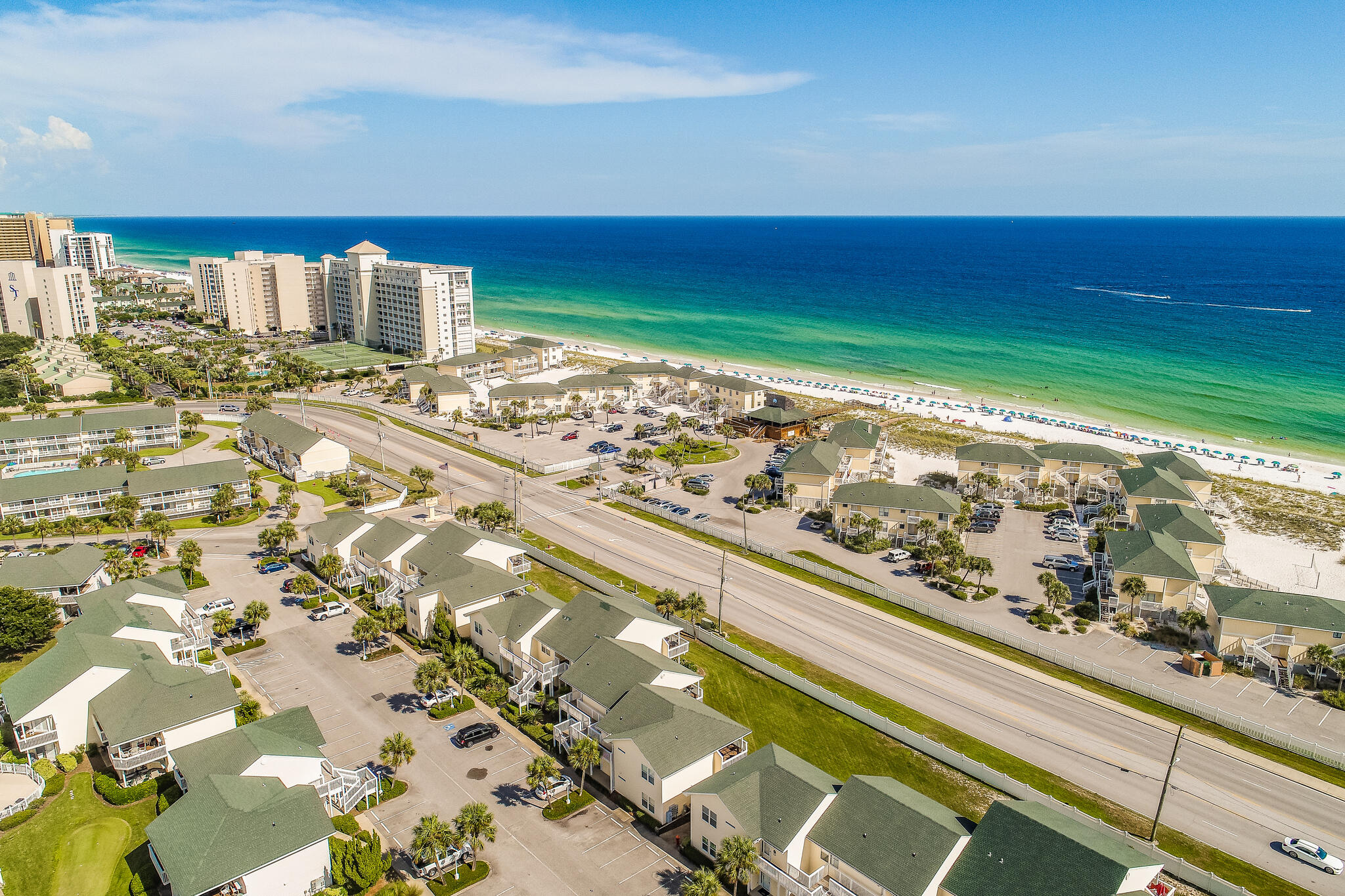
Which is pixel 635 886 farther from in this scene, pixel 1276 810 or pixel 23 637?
pixel 23 637

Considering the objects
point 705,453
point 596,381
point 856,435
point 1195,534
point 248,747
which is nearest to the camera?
point 248,747

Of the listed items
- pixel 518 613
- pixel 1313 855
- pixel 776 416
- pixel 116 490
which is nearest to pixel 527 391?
pixel 776 416

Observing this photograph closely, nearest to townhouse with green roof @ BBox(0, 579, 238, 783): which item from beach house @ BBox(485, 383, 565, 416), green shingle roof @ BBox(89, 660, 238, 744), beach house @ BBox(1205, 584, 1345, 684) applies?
green shingle roof @ BBox(89, 660, 238, 744)

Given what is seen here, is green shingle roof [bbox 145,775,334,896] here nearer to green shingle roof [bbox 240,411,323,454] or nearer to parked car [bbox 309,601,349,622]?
parked car [bbox 309,601,349,622]

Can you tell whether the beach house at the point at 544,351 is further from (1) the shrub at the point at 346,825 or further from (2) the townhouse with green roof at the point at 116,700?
(1) the shrub at the point at 346,825

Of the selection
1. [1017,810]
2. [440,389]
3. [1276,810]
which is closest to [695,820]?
[1017,810]

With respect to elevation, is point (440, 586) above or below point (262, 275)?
below

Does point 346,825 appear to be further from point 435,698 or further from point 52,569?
point 52,569
